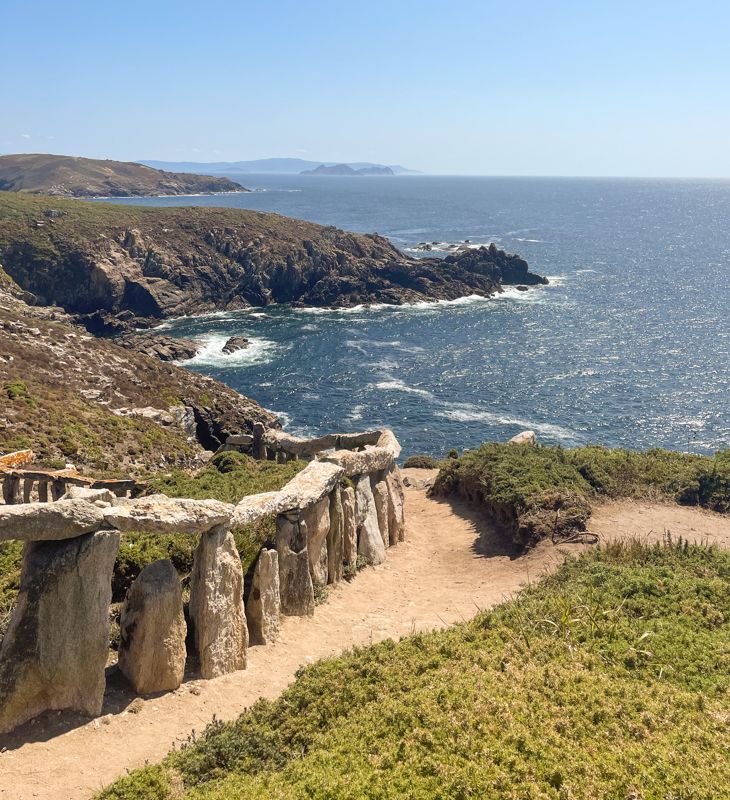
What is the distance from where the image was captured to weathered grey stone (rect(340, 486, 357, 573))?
19.3 metres

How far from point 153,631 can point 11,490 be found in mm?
11756

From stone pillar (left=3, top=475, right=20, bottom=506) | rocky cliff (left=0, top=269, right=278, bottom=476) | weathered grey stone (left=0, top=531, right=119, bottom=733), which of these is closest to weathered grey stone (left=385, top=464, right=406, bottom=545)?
stone pillar (left=3, top=475, right=20, bottom=506)

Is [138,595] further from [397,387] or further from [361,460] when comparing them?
[397,387]

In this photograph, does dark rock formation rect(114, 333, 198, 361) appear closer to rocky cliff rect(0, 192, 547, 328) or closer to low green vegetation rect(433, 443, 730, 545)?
rocky cliff rect(0, 192, 547, 328)

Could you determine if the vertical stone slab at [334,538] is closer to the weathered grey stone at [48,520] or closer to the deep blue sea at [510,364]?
the weathered grey stone at [48,520]

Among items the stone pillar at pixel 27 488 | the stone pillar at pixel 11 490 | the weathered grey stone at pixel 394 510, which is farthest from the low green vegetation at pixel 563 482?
the stone pillar at pixel 11 490

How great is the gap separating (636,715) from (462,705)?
2686 mm

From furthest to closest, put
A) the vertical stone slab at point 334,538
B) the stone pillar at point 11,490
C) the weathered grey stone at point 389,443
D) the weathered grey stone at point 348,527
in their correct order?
the weathered grey stone at point 389,443, the stone pillar at point 11,490, the weathered grey stone at point 348,527, the vertical stone slab at point 334,538

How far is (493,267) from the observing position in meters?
121

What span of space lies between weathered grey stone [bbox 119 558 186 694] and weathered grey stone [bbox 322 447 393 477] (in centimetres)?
761

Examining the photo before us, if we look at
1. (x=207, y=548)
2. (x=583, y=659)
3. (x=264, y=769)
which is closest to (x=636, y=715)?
(x=583, y=659)

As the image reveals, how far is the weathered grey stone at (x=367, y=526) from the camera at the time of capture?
818 inches

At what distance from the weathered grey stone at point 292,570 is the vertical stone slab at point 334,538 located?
2.12m

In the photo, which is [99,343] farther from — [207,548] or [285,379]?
[207,548]
